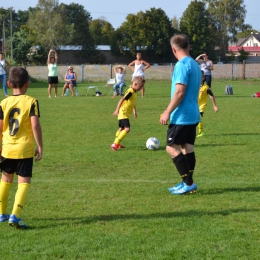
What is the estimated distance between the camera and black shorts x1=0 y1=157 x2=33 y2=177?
5266mm

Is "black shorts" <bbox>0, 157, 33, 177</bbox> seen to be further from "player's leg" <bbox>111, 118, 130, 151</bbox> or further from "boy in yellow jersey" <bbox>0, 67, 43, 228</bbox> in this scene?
"player's leg" <bbox>111, 118, 130, 151</bbox>

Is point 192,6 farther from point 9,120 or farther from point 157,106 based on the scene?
point 9,120

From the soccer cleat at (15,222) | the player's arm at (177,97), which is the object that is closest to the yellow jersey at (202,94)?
the player's arm at (177,97)

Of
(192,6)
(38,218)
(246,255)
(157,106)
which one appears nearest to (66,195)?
(38,218)

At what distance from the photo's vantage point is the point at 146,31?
243 ft

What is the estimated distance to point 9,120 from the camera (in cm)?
523

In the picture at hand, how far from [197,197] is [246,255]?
2.03 m

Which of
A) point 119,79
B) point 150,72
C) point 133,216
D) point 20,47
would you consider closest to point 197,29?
point 20,47

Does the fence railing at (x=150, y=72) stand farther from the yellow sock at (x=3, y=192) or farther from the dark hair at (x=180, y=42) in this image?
the yellow sock at (x=3, y=192)

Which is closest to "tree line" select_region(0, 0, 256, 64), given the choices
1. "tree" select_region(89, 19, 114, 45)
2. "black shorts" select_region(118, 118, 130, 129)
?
"tree" select_region(89, 19, 114, 45)

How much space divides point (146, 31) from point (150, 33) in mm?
929

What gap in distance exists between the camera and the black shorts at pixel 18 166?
5.27 metres

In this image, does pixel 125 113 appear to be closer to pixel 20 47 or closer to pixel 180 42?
pixel 180 42

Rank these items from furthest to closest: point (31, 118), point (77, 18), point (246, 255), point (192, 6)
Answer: point (77, 18) < point (192, 6) < point (31, 118) < point (246, 255)
